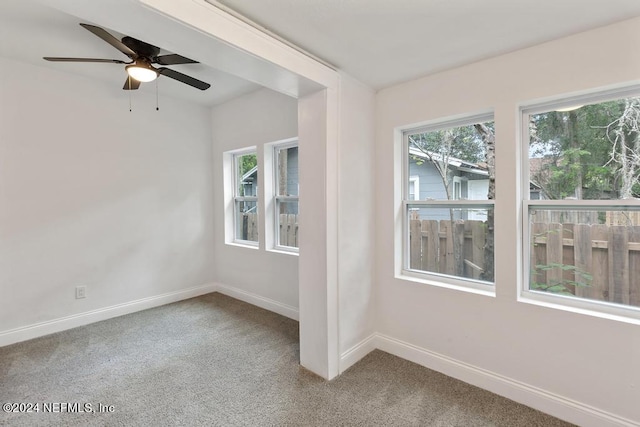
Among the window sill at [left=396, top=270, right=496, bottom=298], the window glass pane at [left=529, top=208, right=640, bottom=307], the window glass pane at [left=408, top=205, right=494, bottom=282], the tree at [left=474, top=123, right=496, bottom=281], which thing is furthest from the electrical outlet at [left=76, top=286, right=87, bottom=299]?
the window glass pane at [left=529, top=208, right=640, bottom=307]

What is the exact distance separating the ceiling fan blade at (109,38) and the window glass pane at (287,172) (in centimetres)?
168

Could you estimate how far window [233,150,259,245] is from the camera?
12.5ft

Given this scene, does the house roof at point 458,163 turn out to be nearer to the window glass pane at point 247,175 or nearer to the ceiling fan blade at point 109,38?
the window glass pane at point 247,175

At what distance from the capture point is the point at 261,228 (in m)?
3.46

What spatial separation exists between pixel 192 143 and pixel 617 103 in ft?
13.6

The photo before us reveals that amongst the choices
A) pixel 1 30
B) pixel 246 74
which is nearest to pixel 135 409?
pixel 246 74

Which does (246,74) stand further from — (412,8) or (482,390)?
(482,390)

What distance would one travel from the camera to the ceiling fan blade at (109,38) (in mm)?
1801

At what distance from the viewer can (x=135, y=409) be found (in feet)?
5.94

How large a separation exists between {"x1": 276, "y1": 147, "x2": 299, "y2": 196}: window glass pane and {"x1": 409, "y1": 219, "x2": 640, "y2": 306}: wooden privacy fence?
1.80 meters

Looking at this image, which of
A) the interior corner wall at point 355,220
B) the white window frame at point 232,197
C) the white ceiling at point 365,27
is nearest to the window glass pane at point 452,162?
the interior corner wall at point 355,220

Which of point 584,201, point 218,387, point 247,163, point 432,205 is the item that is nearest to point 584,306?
point 584,201

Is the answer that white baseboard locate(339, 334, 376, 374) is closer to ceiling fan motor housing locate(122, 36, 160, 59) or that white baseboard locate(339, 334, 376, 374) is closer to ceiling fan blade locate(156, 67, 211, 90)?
ceiling fan blade locate(156, 67, 211, 90)

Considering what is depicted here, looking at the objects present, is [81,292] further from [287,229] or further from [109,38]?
[109,38]
